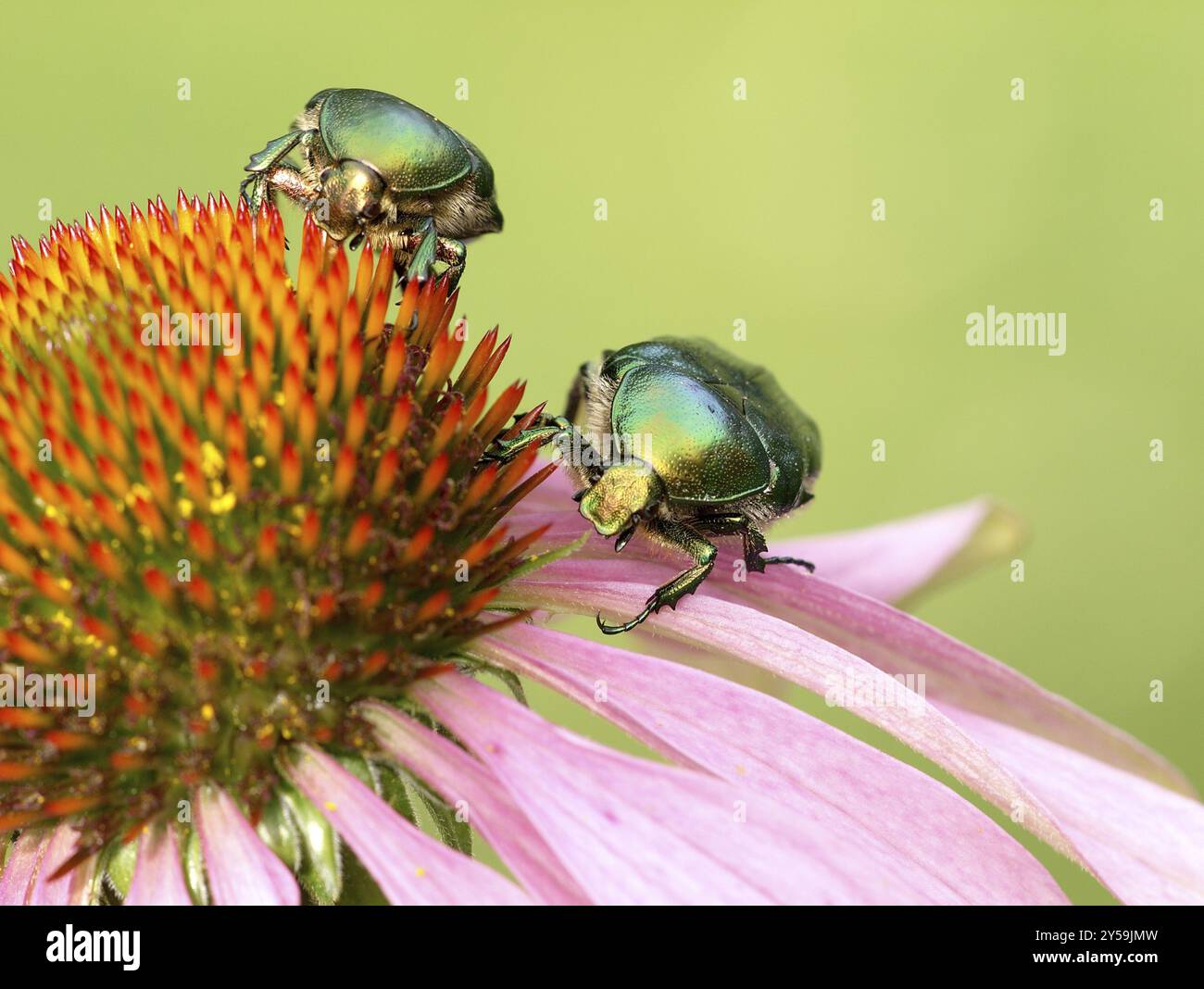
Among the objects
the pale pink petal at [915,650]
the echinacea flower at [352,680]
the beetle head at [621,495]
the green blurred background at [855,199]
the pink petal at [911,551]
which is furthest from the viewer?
the green blurred background at [855,199]

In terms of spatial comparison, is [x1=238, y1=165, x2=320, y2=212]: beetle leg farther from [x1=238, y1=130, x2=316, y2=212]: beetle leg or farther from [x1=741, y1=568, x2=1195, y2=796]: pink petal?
[x1=741, y1=568, x2=1195, y2=796]: pink petal

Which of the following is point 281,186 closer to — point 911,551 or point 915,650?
point 915,650

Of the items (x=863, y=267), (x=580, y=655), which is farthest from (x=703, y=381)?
(x=863, y=267)

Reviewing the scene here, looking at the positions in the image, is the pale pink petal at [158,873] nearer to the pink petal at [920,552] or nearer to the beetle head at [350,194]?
the beetle head at [350,194]

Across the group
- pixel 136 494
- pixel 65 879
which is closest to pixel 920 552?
pixel 136 494

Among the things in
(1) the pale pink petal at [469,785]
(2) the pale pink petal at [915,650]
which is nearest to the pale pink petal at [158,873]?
(1) the pale pink petal at [469,785]

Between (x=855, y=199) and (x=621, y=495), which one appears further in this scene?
(x=855, y=199)

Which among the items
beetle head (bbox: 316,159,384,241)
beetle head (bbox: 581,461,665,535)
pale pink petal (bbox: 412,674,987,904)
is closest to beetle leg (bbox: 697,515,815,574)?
beetle head (bbox: 581,461,665,535)

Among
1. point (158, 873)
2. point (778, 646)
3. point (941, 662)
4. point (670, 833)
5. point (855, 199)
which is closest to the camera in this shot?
point (670, 833)
